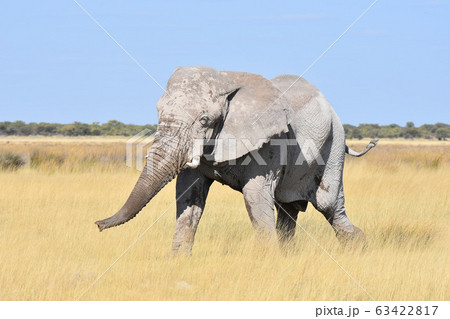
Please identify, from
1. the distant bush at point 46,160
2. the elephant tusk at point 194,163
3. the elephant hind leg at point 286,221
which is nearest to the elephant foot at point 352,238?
the elephant hind leg at point 286,221

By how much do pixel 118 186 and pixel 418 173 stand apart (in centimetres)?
780

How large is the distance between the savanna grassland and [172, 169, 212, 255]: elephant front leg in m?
0.21

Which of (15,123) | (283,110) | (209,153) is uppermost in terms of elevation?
(283,110)

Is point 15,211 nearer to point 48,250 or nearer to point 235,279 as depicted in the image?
point 48,250

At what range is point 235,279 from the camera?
5773 millimetres

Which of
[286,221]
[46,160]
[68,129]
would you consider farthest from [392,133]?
[286,221]

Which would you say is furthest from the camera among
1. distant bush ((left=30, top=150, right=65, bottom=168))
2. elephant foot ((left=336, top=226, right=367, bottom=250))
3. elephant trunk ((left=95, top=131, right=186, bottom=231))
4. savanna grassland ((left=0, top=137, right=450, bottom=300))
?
distant bush ((left=30, top=150, right=65, bottom=168))

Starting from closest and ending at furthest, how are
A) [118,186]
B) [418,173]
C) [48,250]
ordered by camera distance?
[48,250], [118,186], [418,173]

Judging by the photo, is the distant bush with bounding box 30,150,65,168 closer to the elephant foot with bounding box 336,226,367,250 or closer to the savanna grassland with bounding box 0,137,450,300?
the savanna grassland with bounding box 0,137,450,300

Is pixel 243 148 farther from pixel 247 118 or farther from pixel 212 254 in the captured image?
pixel 212 254

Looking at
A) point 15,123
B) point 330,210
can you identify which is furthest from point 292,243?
point 15,123

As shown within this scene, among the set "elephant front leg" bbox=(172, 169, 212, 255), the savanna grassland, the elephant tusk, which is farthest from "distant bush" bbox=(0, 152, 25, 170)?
the elephant tusk

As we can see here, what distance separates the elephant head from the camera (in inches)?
227

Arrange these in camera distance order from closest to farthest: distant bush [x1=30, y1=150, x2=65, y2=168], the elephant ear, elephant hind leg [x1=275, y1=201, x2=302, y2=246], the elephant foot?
the elephant ear
the elephant foot
elephant hind leg [x1=275, y1=201, x2=302, y2=246]
distant bush [x1=30, y1=150, x2=65, y2=168]
